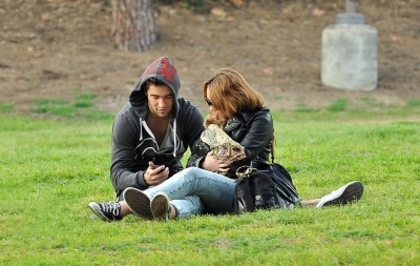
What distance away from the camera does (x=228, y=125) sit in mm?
7145

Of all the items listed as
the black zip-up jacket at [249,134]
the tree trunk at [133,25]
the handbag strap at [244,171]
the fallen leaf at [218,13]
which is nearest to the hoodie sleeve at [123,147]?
the black zip-up jacket at [249,134]

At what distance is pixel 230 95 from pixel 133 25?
1213 centimetres

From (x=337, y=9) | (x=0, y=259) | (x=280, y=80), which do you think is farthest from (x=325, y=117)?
(x=0, y=259)

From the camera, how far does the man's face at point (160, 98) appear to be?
713 cm

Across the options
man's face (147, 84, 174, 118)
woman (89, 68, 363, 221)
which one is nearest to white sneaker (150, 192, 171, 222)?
woman (89, 68, 363, 221)

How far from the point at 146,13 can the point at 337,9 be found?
5.32 meters

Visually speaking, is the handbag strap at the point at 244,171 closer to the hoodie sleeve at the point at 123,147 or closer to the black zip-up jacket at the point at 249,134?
the black zip-up jacket at the point at 249,134

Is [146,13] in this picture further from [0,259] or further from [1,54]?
[0,259]

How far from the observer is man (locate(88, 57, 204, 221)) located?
23.1 ft

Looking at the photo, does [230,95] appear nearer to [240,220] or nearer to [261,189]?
[261,189]

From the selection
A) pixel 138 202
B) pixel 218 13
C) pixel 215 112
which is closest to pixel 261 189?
pixel 215 112

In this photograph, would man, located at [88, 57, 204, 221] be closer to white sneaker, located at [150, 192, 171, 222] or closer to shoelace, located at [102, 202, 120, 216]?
shoelace, located at [102, 202, 120, 216]

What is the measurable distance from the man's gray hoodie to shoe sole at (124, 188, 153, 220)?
32cm

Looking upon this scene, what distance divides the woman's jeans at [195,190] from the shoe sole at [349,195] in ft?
2.40
